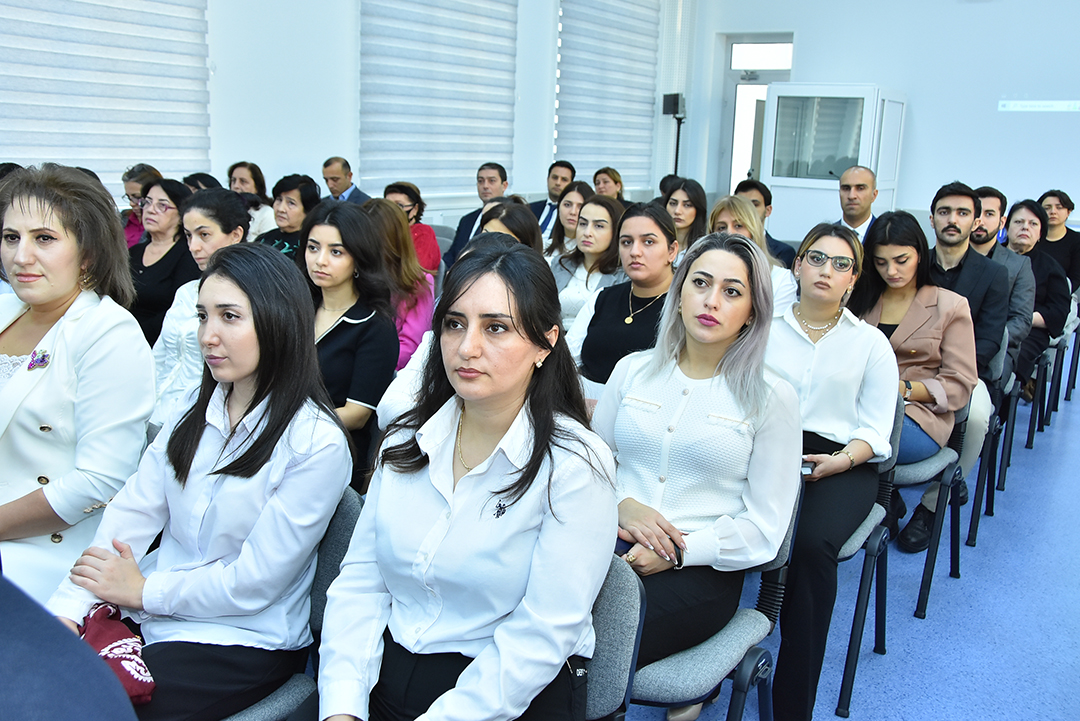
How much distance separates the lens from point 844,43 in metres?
9.41

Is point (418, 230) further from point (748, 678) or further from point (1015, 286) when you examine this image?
point (748, 678)

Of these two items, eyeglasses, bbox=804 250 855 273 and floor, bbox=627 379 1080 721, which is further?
eyeglasses, bbox=804 250 855 273

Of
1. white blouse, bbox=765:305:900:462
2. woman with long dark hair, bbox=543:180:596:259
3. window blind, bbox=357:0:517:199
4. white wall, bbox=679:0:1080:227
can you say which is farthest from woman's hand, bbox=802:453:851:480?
white wall, bbox=679:0:1080:227

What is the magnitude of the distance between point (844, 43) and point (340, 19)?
5795 mm

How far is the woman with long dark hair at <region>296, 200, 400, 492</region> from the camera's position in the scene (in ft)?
8.70

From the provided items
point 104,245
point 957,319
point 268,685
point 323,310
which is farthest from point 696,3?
point 268,685

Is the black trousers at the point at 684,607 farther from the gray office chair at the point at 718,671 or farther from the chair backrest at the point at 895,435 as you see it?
the chair backrest at the point at 895,435

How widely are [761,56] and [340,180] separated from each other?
20.3 feet

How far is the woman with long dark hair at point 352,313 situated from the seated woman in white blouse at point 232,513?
0.82m

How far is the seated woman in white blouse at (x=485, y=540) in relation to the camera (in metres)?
1.40

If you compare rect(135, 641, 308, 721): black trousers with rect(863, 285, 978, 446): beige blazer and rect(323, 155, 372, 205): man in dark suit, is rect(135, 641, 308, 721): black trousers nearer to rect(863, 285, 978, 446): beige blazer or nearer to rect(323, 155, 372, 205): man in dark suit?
rect(863, 285, 978, 446): beige blazer

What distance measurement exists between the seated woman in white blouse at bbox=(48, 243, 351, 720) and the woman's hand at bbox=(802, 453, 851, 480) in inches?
57.3

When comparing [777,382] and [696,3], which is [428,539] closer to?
Result: [777,382]

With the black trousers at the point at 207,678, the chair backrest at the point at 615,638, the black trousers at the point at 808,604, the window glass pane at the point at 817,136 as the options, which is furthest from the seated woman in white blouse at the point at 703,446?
the window glass pane at the point at 817,136
